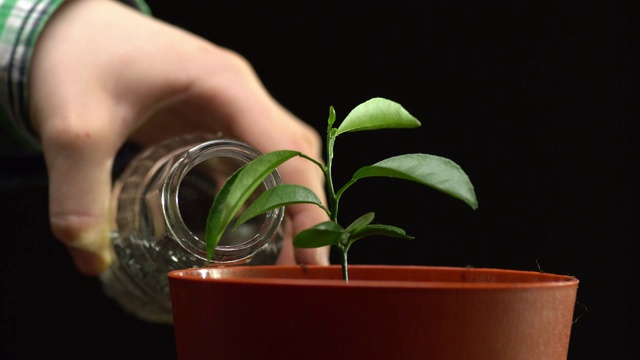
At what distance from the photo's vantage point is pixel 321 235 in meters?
0.32

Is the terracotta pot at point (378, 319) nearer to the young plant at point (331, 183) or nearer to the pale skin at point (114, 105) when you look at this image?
the young plant at point (331, 183)

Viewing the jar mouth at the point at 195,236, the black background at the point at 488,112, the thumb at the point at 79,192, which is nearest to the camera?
the jar mouth at the point at 195,236

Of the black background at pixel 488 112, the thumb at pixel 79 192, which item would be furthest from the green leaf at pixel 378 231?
the black background at pixel 488 112

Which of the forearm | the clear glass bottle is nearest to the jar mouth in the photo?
the clear glass bottle

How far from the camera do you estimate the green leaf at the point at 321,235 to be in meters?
0.31

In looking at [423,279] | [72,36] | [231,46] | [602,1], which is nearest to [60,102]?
[72,36]

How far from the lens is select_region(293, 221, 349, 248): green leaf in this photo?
313 millimetres

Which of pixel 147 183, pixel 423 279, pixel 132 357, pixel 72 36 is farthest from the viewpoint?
pixel 132 357

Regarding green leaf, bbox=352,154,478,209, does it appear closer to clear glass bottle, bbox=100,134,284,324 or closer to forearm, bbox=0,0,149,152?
clear glass bottle, bbox=100,134,284,324

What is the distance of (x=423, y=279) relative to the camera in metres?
0.38

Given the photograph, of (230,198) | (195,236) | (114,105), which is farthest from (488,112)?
(230,198)

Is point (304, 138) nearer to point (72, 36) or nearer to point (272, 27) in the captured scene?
point (72, 36)

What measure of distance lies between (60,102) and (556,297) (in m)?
0.46

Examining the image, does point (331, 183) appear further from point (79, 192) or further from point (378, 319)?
point (79, 192)
